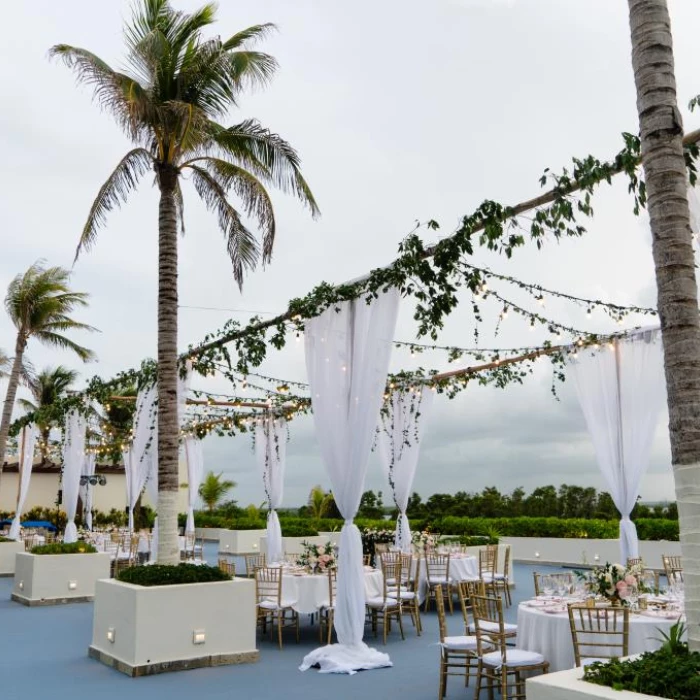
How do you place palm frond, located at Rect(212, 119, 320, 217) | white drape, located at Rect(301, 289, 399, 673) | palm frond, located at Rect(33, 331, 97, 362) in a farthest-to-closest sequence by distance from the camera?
palm frond, located at Rect(33, 331, 97, 362)
palm frond, located at Rect(212, 119, 320, 217)
white drape, located at Rect(301, 289, 399, 673)

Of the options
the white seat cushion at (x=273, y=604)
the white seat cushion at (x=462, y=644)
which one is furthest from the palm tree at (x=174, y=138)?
the white seat cushion at (x=462, y=644)

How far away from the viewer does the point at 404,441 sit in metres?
13.1

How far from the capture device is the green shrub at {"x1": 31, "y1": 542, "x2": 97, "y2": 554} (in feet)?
40.2

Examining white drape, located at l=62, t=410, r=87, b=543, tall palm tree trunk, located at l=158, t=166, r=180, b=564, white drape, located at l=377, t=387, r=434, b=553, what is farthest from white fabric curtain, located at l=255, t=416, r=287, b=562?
tall palm tree trunk, located at l=158, t=166, r=180, b=564

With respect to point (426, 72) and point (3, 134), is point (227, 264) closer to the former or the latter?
point (426, 72)

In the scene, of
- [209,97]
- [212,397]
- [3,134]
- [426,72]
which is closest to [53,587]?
[212,397]

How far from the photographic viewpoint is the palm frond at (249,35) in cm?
881

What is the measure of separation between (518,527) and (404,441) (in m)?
7.54

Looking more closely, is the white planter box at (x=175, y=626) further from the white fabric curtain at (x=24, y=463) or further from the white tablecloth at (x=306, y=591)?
the white fabric curtain at (x=24, y=463)

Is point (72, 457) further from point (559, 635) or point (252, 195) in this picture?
point (559, 635)

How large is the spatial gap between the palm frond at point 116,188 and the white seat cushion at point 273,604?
486cm

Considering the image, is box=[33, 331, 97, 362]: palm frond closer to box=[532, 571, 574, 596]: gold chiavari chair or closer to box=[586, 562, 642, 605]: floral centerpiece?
box=[532, 571, 574, 596]: gold chiavari chair

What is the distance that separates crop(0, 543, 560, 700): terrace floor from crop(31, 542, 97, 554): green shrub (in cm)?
280

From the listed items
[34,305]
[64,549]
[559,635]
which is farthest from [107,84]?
[34,305]
